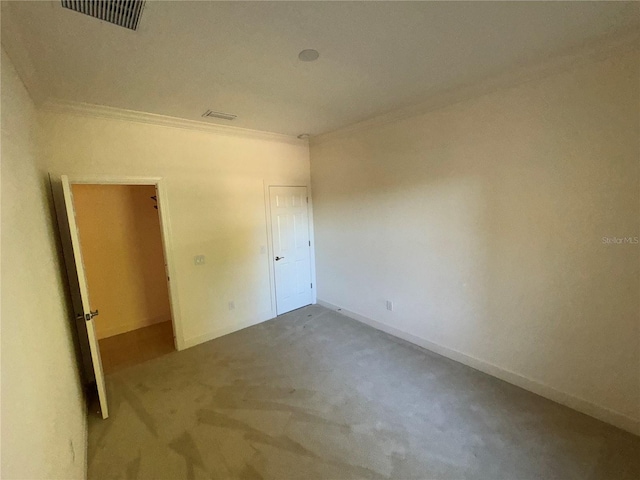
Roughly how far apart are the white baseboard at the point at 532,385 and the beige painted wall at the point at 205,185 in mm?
2133

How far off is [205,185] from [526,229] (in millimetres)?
3478

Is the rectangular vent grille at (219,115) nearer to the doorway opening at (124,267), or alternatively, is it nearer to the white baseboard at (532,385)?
the doorway opening at (124,267)

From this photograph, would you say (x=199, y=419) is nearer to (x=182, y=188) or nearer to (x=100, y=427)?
(x=100, y=427)

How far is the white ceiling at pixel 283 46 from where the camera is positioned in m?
1.54

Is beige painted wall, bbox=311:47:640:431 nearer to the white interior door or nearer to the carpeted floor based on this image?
the carpeted floor

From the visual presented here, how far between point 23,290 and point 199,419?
173 centimetres

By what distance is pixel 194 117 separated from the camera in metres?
3.21

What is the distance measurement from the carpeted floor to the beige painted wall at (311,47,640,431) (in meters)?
0.35

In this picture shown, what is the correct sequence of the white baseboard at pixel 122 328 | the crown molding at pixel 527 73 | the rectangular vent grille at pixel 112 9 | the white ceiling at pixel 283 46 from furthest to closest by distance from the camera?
the white baseboard at pixel 122 328 < the crown molding at pixel 527 73 < the white ceiling at pixel 283 46 < the rectangular vent grille at pixel 112 9

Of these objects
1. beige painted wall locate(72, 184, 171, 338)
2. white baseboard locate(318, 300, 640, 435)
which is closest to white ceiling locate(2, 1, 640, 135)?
beige painted wall locate(72, 184, 171, 338)

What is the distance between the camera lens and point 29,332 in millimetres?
1285

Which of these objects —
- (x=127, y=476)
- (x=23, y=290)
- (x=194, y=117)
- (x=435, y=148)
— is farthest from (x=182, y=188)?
(x=435, y=148)

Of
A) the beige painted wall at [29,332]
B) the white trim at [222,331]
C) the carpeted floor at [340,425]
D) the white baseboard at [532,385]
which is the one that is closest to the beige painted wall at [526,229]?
the white baseboard at [532,385]
